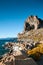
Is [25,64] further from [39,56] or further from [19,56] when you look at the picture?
[39,56]

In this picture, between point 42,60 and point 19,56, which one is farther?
point 42,60

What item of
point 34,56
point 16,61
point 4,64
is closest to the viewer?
point 4,64

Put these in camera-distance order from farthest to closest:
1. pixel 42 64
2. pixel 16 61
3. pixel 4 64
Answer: pixel 42 64, pixel 16 61, pixel 4 64

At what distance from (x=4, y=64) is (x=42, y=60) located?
12.3 metres

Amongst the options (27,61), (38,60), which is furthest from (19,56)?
(38,60)

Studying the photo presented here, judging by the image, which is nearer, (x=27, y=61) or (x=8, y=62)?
(x=8, y=62)

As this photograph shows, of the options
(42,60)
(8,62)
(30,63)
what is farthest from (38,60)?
(8,62)

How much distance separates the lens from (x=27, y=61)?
2195 centimetres

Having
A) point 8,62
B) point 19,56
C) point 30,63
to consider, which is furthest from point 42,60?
point 8,62

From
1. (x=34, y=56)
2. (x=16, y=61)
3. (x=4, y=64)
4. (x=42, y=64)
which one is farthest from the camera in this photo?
(x=34, y=56)

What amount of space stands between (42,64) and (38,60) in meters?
2.21

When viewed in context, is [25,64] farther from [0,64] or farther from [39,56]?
[39,56]

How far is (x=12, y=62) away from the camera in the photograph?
2084cm

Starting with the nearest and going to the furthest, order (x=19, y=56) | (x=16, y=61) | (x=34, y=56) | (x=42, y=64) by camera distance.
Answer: (x=16, y=61), (x=19, y=56), (x=42, y=64), (x=34, y=56)
